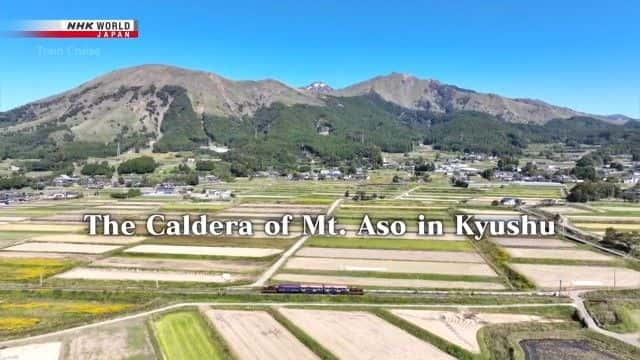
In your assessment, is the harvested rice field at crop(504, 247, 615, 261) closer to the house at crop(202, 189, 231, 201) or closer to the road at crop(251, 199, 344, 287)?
the road at crop(251, 199, 344, 287)

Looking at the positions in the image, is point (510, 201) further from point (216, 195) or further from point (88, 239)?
point (88, 239)

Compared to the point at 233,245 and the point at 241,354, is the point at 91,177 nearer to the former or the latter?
the point at 233,245

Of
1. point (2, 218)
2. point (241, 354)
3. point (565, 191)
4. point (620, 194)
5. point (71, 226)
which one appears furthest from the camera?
point (565, 191)

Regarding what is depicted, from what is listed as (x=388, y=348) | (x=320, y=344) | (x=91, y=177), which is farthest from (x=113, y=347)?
(x=91, y=177)

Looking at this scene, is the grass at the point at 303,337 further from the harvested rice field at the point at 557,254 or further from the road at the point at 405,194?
the road at the point at 405,194

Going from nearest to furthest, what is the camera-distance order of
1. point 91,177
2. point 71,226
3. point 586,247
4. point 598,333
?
point 598,333
point 586,247
point 71,226
point 91,177

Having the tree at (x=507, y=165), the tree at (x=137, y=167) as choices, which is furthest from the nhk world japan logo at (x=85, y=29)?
the tree at (x=507, y=165)
